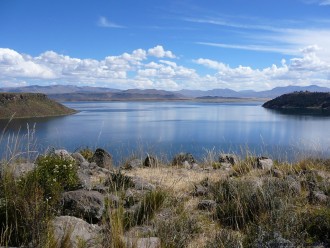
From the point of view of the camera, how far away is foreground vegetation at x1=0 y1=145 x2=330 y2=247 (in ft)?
13.4

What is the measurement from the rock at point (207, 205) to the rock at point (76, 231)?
2.15 metres

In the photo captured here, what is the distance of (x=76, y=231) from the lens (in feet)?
14.2

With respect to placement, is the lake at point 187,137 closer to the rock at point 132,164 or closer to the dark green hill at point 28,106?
the rock at point 132,164

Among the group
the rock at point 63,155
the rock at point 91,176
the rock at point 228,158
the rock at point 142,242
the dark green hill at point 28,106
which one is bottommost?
the dark green hill at point 28,106

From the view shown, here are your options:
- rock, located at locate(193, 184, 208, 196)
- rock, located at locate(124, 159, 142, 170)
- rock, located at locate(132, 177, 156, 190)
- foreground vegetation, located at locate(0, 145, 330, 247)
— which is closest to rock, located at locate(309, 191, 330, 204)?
foreground vegetation, located at locate(0, 145, 330, 247)

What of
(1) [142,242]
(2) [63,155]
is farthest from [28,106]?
(1) [142,242]

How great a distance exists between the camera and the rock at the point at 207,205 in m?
6.29

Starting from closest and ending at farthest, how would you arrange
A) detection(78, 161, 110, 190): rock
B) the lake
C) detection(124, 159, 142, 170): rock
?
1. detection(78, 161, 110, 190): rock
2. detection(124, 159, 142, 170): rock
3. the lake

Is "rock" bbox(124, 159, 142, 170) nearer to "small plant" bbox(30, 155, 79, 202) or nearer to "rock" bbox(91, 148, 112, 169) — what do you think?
"rock" bbox(91, 148, 112, 169)

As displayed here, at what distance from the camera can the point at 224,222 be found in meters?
5.70

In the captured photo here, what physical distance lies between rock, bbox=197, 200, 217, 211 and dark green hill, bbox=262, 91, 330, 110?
118899mm

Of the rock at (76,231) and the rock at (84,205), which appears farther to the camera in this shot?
the rock at (84,205)

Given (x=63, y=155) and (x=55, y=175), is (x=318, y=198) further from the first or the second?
(x=63, y=155)

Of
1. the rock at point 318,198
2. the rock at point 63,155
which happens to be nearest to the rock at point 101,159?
the rock at point 63,155
